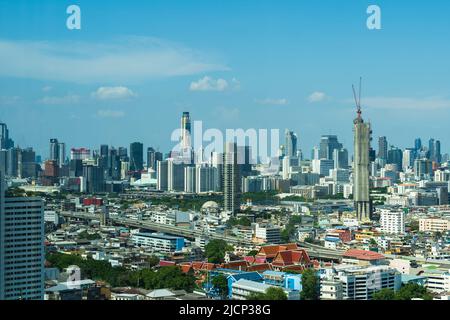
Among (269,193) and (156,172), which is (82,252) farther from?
(269,193)

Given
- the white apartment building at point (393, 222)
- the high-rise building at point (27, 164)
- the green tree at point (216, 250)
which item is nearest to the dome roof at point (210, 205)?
the green tree at point (216, 250)

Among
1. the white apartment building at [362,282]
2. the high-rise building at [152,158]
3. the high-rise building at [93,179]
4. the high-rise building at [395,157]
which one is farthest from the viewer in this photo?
the high-rise building at [395,157]

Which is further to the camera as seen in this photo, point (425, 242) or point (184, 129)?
point (425, 242)

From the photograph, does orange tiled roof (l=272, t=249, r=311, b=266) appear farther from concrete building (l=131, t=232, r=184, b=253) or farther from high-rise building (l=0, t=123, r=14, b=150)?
high-rise building (l=0, t=123, r=14, b=150)

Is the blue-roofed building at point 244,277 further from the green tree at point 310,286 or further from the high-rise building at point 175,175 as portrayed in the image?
the high-rise building at point 175,175

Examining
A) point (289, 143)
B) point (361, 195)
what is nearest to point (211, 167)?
point (289, 143)

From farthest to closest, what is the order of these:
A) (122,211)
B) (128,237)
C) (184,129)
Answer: (122,211) → (128,237) → (184,129)

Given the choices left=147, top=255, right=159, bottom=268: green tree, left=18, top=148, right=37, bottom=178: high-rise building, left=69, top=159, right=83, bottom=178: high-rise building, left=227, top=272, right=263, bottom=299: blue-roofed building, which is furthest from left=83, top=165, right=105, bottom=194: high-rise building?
left=227, top=272, right=263, bottom=299: blue-roofed building
